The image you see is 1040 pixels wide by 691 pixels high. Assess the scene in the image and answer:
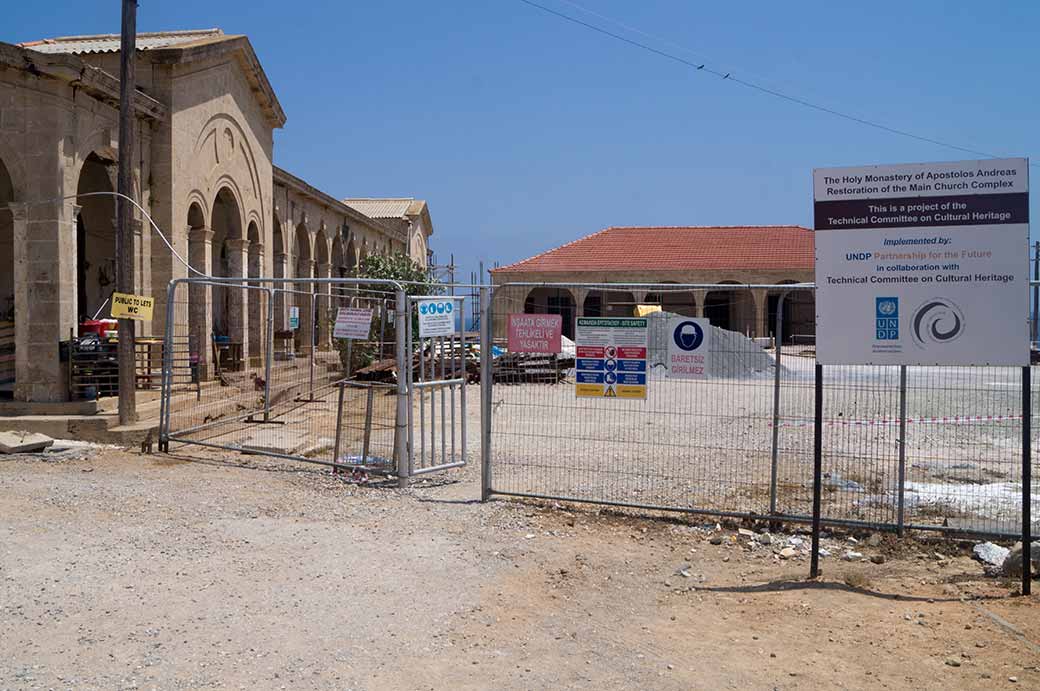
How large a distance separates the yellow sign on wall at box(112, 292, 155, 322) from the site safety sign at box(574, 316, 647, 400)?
20.3ft

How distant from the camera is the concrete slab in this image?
10.6 meters

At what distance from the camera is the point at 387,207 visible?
1891 inches

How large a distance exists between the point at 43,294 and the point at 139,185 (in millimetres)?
3607

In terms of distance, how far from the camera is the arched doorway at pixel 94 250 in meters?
17.6

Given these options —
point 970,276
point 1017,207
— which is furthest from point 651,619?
point 1017,207

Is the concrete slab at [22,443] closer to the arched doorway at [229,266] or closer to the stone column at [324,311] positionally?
the stone column at [324,311]

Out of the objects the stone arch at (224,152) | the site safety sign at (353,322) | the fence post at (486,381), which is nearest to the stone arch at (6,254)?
the stone arch at (224,152)

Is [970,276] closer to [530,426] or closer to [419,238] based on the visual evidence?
[530,426]

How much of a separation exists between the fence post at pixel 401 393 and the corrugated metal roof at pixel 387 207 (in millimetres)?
37349

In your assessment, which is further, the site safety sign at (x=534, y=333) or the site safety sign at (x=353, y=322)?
the site safety sign at (x=353, y=322)

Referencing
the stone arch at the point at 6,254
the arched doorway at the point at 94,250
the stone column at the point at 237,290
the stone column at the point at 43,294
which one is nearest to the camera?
the stone column at the point at 43,294

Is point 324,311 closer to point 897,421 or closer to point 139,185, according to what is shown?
point 139,185

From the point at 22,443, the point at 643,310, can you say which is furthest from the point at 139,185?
the point at 643,310

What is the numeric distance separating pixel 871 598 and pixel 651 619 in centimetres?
155
